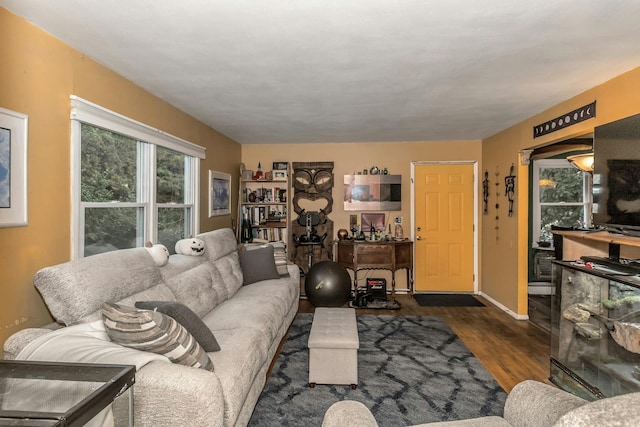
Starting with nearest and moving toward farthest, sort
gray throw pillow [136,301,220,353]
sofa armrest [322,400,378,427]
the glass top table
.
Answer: the glass top table
sofa armrest [322,400,378,427]
gray throw pillow [136,301,220,353]

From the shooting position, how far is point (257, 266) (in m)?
4.22

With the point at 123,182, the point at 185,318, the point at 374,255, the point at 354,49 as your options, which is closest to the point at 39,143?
the point at 123,182

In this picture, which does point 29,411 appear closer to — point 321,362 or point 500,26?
point 321,362

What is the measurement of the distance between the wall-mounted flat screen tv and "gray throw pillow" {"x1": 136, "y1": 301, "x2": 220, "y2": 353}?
2.87 metres

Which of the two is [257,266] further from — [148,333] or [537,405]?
[537,405]

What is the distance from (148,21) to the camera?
1.99 metres

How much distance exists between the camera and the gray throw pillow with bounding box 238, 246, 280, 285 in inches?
164

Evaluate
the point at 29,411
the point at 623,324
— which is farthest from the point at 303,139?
the point at 29,411

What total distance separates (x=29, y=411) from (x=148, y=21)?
1.87 meters

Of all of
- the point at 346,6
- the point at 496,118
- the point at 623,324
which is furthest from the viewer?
the point at 496,118

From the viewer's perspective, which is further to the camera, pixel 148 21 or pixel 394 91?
pixel 394 91

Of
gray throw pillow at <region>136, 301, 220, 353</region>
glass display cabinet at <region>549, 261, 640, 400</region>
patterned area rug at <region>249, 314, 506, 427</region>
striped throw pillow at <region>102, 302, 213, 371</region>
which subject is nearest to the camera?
striped throw pillow at <region>102, 302, 213, 371</region>

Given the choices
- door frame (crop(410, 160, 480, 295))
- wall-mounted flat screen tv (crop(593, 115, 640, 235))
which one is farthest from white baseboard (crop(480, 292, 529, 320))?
wall-mounted flat screen tv (crop(593, 115, 640, 235))

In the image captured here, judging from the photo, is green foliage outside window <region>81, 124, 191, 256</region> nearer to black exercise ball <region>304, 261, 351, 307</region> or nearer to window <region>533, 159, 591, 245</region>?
black exercise ball <region>304, 261, 351, 307</region>
